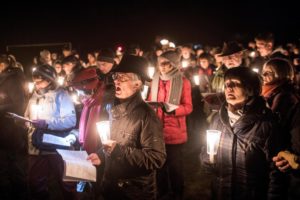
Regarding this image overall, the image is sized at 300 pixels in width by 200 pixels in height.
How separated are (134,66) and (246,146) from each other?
4.24 feet

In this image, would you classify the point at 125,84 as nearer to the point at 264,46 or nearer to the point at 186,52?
the point at 264,46

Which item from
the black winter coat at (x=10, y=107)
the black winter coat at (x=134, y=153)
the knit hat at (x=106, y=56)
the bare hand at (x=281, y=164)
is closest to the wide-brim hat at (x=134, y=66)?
the black winter coat at (x=134, y=153)

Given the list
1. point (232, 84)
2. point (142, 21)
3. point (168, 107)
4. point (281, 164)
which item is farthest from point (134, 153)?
point (142, 21)

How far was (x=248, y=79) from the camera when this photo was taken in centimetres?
294

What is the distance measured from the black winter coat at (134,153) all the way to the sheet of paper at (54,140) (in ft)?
4.85

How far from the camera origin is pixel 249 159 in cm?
281

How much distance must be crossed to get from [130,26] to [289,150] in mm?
25631

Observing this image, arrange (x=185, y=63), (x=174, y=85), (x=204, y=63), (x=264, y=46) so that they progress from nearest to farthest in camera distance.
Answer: (x=174, y=85) → (x=264, y=46) → (x=204, y=63) → (x=185, y=63)

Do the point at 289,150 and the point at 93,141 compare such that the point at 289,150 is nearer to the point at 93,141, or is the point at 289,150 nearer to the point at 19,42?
the point at 93,141

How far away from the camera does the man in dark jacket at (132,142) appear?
2.89 meters

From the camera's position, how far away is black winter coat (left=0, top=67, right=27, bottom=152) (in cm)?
538

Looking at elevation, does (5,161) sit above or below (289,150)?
below

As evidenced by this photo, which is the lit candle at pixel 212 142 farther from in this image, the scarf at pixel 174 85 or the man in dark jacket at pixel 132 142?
the scarf at pixel 174 85

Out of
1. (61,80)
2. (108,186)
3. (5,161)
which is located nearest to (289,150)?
(108,186)
